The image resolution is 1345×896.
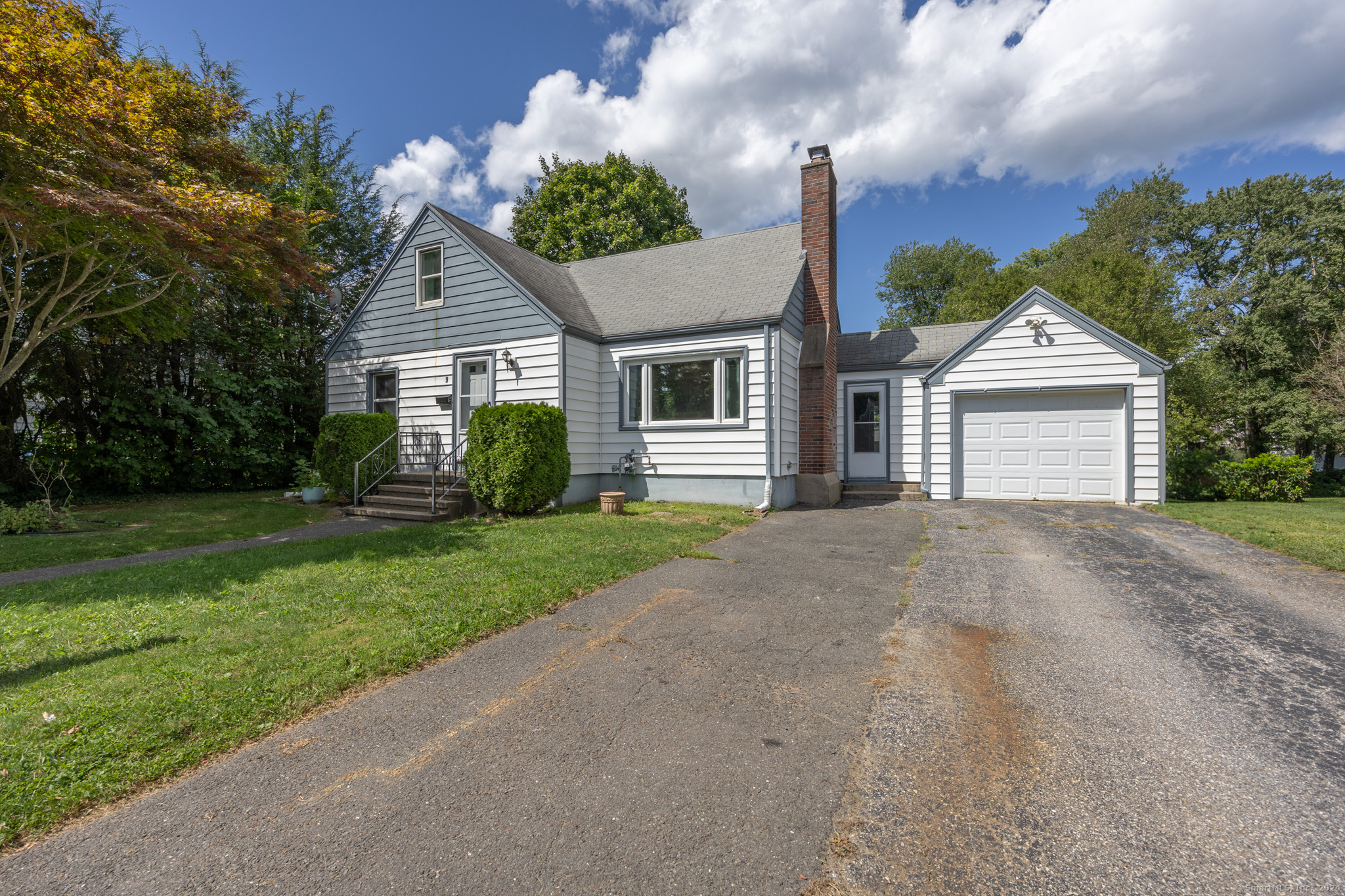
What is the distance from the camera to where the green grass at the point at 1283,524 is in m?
6.70

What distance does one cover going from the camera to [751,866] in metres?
1.90

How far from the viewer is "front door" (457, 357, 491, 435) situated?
1218 centimetres

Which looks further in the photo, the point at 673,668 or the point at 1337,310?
the point at 1337,310

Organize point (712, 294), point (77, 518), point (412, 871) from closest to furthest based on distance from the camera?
point (412, 871)
point (77, 518)
point (712, 294)


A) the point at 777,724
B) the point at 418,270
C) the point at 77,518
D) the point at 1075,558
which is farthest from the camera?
the point at 418,270

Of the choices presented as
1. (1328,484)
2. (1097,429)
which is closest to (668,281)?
(1097,429)

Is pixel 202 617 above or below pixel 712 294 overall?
below

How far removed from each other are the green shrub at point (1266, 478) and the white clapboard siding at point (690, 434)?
11.3 metres

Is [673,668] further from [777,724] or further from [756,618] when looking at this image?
[756,618]

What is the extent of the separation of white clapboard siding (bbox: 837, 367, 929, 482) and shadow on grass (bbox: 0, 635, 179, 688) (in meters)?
12.4

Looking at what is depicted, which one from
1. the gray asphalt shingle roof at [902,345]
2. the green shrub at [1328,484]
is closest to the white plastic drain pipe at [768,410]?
the gray asphalt shingle roof at [902,345]

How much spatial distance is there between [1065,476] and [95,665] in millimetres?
14110

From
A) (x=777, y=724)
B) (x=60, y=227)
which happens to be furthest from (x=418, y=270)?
(x=777, y=724)

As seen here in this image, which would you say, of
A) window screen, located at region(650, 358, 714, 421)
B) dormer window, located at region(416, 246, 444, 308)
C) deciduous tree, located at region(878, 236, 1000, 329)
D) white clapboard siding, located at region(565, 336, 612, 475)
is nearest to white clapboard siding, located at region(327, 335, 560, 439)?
white clapboard siding, located at region(565, 336, 612, 475)
